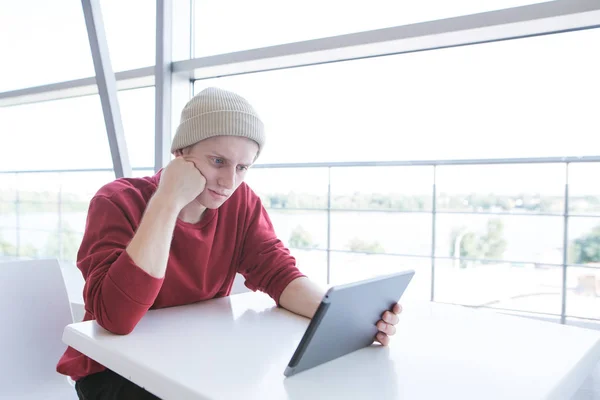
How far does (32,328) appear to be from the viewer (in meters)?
1.07

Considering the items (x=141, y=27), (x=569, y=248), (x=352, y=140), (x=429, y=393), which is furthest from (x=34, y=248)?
(x=429, y=393)

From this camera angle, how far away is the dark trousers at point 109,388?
2.58ft

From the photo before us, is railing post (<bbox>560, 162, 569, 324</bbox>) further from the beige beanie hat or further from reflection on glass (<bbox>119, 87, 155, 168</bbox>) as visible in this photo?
reflection on glass (<bbox>119, 87, 155, 168</bbox>)

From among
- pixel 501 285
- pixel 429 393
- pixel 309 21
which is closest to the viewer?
pixel 429 393

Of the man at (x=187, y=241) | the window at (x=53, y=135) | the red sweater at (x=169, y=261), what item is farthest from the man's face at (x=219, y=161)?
the window at (x=53, y=135)

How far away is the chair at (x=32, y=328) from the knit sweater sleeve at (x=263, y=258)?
0.45 m

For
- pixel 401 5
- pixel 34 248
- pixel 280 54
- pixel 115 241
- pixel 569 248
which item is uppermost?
pixel 401 5

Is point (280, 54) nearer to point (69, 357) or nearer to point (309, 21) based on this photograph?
point (309, 21)

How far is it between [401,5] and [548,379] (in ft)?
5.41

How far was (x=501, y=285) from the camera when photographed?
4.48m

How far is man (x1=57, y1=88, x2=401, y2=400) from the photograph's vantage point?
0.77 m

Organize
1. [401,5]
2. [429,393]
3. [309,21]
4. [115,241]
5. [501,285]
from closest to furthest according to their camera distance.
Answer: [429,393], [115,241], [401,5], [309,21], [501,285]

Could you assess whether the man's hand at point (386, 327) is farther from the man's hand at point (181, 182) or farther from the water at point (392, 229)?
the water at point (392, 229)

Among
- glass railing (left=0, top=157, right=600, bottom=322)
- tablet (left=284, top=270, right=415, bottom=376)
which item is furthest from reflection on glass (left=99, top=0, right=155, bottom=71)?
tablet (left=284, top=270, right=415, bottom=376)
